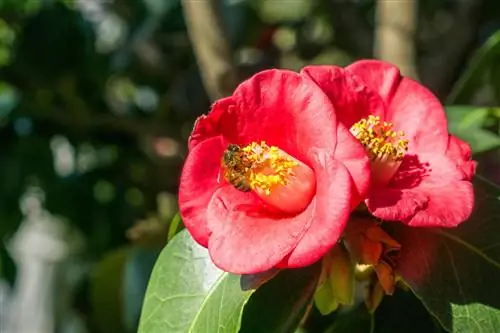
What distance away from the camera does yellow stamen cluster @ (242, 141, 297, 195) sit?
72cm

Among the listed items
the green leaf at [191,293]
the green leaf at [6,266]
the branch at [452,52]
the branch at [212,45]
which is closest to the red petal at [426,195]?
the green leaf at [191,293]

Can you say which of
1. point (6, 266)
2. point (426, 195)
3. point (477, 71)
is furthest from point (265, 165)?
point (6, 266)

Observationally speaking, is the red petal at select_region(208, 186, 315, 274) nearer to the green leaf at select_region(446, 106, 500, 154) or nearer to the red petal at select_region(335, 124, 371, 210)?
the red petal at select_region(335, 124, 371, 210)

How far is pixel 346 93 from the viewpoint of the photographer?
2.47 feet

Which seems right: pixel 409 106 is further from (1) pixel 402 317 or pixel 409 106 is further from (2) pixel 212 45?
(2) pixel 212 45

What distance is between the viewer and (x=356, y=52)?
5.53ft

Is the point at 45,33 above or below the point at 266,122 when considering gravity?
below

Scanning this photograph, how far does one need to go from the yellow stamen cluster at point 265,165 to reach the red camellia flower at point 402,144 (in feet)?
0.19

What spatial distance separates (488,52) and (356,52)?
0.55m

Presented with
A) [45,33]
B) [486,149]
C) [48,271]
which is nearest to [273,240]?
[486,149]

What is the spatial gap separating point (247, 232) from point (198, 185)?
6 centimetres

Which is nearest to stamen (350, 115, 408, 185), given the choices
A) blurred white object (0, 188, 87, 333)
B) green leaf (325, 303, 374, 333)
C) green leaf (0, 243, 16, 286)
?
green leaf (325, 303, 374, 333)

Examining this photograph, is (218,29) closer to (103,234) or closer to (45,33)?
(45,33)

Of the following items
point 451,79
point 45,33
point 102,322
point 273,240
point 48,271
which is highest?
point 273,240
